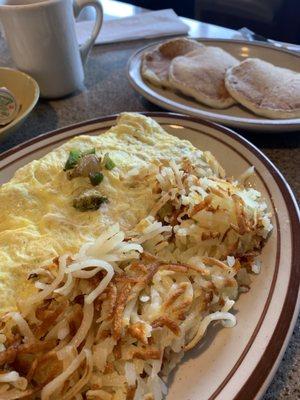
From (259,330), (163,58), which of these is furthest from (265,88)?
(259,330)

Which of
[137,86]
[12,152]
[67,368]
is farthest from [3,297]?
[137,86]

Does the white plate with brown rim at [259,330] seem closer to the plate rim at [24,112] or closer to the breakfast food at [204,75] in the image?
the breakfast food at [204,75]

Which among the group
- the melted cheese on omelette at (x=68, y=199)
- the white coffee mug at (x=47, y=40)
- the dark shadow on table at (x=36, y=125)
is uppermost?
the white coffee mug at (x=47, y=40)

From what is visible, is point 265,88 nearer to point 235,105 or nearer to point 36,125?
point 235,105

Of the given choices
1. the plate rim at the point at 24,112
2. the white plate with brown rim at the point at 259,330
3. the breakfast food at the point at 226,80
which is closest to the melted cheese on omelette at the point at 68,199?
the white plate with brown rim at the point at 259,330

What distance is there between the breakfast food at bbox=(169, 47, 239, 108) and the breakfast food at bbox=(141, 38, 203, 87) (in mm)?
52

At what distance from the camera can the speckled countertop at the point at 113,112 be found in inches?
29.1

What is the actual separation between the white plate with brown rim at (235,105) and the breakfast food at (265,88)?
0.04 meters

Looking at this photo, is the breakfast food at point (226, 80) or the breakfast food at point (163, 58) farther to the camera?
the breakfast food at point (163, 58)

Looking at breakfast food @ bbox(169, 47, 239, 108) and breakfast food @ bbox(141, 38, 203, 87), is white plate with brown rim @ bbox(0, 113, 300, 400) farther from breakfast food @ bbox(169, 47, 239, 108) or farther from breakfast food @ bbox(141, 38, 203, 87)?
breakfast food @ bbox(141, 38, 203, 87)

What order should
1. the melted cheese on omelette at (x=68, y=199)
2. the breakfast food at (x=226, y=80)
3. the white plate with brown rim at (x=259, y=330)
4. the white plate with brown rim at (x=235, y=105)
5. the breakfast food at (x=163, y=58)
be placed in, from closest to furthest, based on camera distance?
the white plate with brown rim at (x=259, y=330), the melted cheese on omelette at (x=68, y=199), the white plate with brown rim at (x=235, y=105), the breakfast food at (x=226, y=80), the breakfast food at (x=163, y=58)

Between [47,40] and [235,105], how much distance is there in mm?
746

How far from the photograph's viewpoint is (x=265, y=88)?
1476 mm

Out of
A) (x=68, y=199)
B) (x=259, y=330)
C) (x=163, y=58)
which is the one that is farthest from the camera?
(x=163, y=58)
